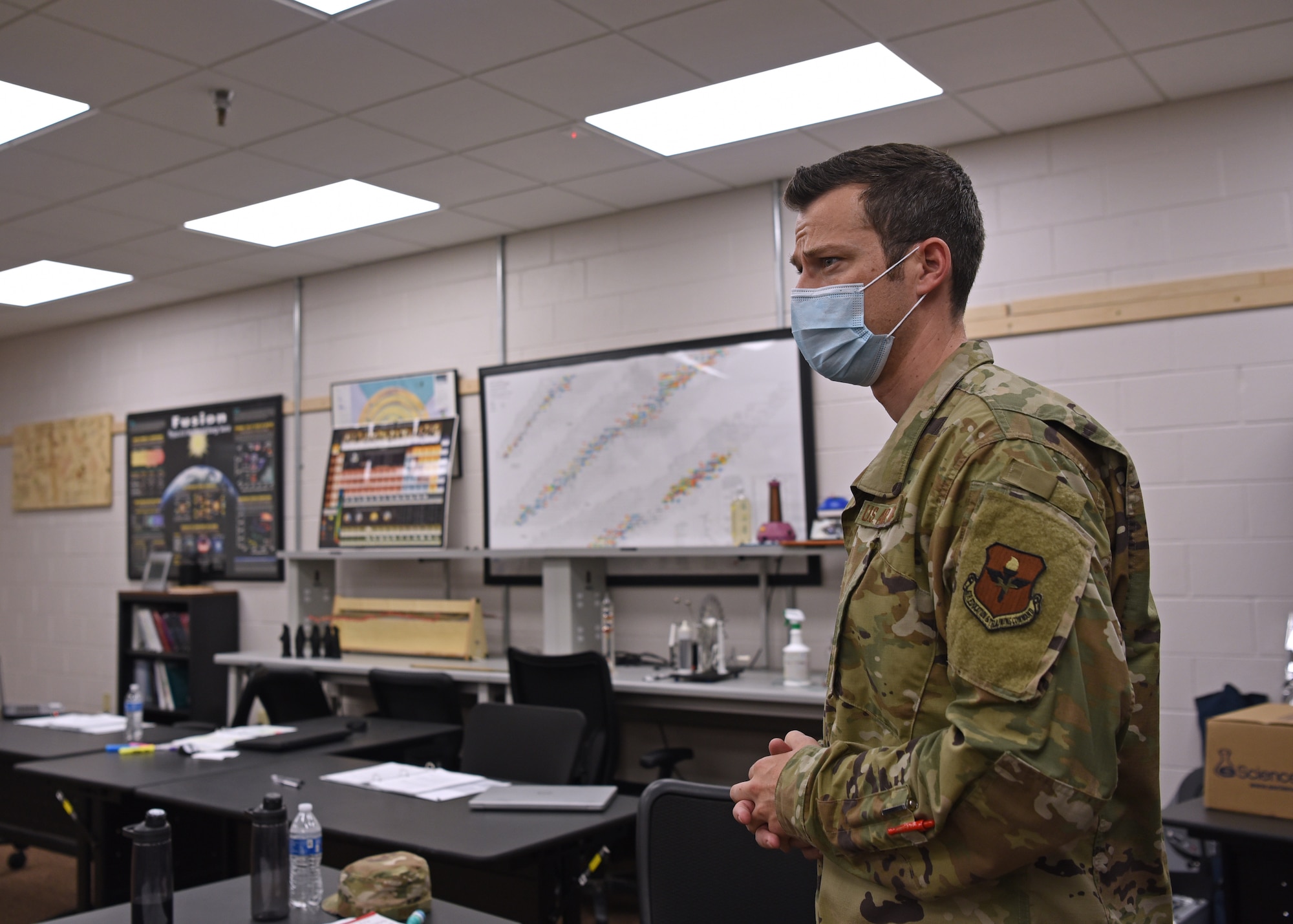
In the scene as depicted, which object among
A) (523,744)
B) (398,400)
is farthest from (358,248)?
(523,744)

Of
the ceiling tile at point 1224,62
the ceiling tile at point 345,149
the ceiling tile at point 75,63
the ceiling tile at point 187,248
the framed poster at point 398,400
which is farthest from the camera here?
the framed poster at point 398,400

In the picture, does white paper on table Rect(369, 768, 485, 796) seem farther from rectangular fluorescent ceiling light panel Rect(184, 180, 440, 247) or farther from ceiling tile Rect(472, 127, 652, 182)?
rectangular fluorescent ceiling light panel Rect(184, 180, 440, 247)

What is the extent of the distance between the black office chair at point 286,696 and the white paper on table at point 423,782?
1723 mm

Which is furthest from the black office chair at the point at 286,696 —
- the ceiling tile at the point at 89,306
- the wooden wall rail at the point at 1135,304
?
the wooden wall rail at the point at 1135,304

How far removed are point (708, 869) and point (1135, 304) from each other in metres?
2.94

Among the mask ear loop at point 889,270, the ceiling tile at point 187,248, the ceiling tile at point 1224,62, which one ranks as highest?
the ceiling tile at point 187,248

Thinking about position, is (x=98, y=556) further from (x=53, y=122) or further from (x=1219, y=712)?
(x=1219, y=712)

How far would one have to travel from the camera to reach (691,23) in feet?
10.9

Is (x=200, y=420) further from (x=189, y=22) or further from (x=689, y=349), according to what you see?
(x=189, y=22)

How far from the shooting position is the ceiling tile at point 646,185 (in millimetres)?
4652

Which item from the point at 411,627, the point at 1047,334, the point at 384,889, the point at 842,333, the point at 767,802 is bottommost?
the point at 384,889

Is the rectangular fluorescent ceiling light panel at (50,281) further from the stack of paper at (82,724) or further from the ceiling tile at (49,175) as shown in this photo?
the stack of paper at (82,724)

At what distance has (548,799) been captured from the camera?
9.07 feet

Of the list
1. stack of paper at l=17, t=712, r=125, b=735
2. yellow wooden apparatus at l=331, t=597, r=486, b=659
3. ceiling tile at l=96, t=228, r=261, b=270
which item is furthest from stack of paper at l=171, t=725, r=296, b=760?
ceiling tile at l=96, t=228, r=261, b=270
